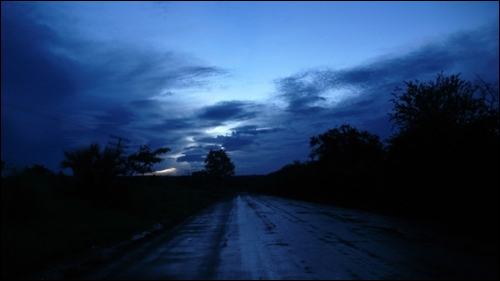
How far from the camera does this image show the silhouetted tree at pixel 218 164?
161 meters

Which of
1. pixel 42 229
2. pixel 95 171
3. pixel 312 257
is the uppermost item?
pixel 95 171

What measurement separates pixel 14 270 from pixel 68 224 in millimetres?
6675

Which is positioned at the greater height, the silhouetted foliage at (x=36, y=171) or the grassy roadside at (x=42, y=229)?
the silhouetted foliage at (x=36, y=171)

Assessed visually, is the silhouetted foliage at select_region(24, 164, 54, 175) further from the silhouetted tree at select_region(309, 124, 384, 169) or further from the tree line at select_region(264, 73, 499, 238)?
the silhouetted tree at select_region(309, 124, 384, 169)

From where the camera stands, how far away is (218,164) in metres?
165

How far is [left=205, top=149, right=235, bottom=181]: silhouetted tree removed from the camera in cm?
16075

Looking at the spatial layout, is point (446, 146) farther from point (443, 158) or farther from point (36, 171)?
point (36, 171)

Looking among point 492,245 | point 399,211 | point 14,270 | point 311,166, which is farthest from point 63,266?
point 311,166

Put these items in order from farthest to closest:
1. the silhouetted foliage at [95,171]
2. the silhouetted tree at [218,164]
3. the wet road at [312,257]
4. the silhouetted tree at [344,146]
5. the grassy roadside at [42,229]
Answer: the silhouetted tree at [218,164] → the silhouetted tree at [344,146] → the silhouetted foliage at [95,171] → the grassy roadside at [42,229] → the wet road at [312,257]

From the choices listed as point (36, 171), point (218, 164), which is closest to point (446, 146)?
point (36, 171)

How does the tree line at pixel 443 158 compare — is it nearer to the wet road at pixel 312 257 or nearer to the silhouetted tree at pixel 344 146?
the wet road at pixel 312 257

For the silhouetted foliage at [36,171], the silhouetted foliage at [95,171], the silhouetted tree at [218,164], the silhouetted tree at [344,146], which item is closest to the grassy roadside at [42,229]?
the silhouetted foliage at [36,171]

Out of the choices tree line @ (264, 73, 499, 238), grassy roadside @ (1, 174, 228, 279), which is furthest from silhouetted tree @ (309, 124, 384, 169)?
grassy roadside @ (1, 174, 228, 279)

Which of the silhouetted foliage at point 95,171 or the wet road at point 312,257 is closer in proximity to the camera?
the wet road at point 312,257
